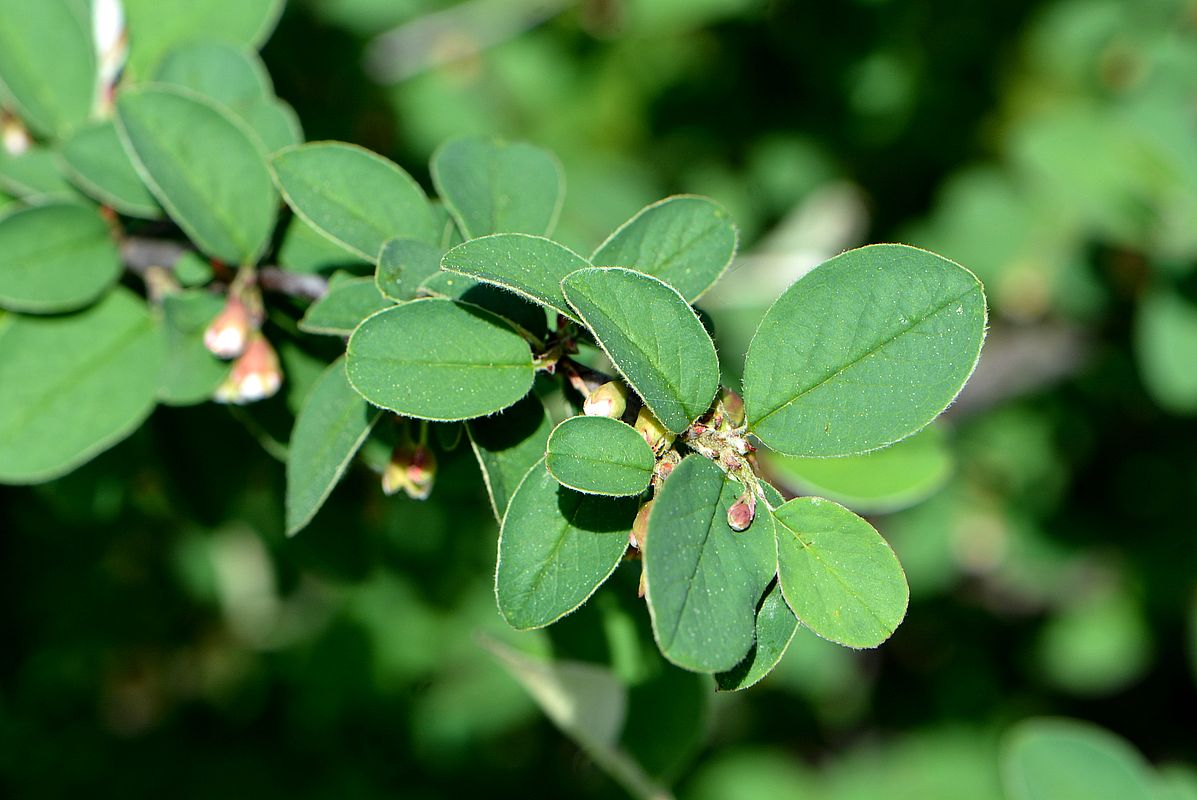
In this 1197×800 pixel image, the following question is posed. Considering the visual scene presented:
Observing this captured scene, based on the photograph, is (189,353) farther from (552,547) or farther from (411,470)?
(552,547)

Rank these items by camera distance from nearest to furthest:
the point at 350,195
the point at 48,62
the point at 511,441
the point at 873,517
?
the point at 511,441 → the point at 350,195 → the point at 48,62 → the point at 873,517

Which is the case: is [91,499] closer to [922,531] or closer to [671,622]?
[671,622]

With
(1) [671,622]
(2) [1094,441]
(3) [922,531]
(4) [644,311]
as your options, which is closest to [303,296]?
(4) [644,311]

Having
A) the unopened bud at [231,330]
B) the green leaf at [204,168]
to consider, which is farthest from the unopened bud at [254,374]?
the green leaf at [204,168]

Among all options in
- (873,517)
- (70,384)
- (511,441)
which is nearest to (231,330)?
(70,384)

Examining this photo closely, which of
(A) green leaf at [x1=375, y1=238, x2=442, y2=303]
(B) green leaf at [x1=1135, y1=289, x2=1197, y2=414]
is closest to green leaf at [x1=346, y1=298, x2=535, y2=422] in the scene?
(A) green leaf at [x1=375, y1=238, x2=442, y2=303]

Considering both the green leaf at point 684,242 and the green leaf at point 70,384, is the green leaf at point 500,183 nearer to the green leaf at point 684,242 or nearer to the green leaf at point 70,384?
the green leaf at point 684,242
